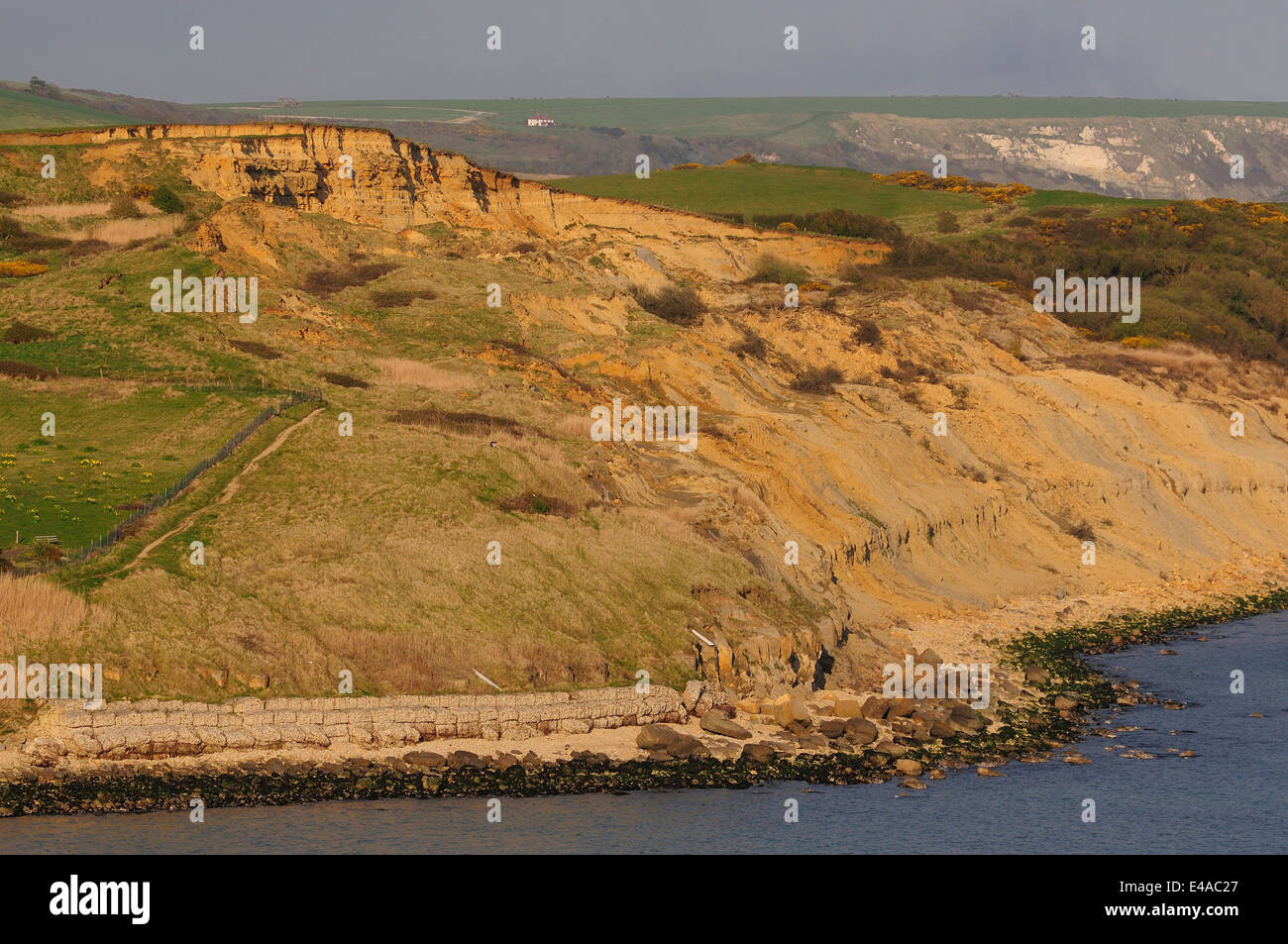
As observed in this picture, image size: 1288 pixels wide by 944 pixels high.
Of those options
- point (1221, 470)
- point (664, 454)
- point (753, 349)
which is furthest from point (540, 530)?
point (1221, 470)

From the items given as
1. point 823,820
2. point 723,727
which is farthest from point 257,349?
point 823,820

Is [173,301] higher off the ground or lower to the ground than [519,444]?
higher

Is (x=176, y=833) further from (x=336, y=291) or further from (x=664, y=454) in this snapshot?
(x=336, y=291)

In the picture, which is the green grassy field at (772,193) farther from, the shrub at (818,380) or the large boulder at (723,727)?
the large boulder at (723,727)

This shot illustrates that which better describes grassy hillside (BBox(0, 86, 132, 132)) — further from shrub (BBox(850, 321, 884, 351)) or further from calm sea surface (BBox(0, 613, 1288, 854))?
calm sea surface (BBox(0, 613, 1288, 854))

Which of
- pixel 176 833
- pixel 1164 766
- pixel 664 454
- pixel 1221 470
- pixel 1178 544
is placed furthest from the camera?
pixel 1221 470

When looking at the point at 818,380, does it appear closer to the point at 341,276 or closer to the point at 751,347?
the point at 751,347

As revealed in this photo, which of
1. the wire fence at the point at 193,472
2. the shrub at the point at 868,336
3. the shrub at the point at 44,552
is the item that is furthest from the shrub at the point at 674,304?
the shrub at the point at 44,552
